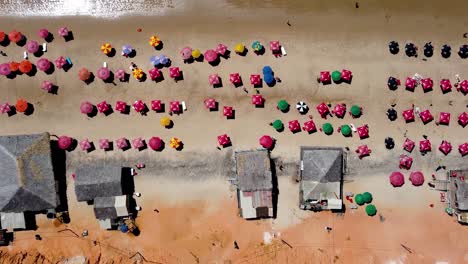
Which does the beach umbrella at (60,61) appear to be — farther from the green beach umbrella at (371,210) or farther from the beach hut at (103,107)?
the green beach umbrella at (371,210)

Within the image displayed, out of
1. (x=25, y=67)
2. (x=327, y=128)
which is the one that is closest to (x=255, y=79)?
(x=327, y=128)

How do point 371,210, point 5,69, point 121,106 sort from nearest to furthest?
point 5,69, point 121,106, point 371,210

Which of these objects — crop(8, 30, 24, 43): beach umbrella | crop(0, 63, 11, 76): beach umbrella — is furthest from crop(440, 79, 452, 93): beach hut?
crop(0, 63, 11, 76): beach umbrella

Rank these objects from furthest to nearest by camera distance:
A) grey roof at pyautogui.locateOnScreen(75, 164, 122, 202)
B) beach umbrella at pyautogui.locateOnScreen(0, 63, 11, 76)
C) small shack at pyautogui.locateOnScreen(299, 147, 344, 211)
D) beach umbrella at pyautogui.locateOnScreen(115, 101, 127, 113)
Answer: beach umbrella at pyautogui.locateOnScreen(115, 101, 127, 113)
beach umbrella at pyautogui.locateOnScreen(0, 63, 11, 76)
small shack at pyautogui.locateOnScreen(299, 147, 344, 211)
grey roof at pyautogui.locateOnScreen(75, 164, 122, 202)

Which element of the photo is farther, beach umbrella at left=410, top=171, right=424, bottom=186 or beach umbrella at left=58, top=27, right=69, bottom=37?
beach umbrella at left=410, top=171, right=424, bottom=186

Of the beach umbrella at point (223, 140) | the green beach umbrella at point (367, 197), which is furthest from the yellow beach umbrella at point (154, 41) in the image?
the green beach umbrella at point (367, 197)

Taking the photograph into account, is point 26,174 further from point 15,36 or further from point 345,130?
point 345,130

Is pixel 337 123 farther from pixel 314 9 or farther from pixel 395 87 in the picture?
pixel 314 9

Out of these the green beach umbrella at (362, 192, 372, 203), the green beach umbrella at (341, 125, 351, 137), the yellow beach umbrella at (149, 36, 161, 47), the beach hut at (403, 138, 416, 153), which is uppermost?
the yellow beach umbrella at (149, 36, 161, 47)

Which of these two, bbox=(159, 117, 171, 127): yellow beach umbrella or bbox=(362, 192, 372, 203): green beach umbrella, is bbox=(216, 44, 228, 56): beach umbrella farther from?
bbox=(362, 192, 372, 203): green beach umbrella
